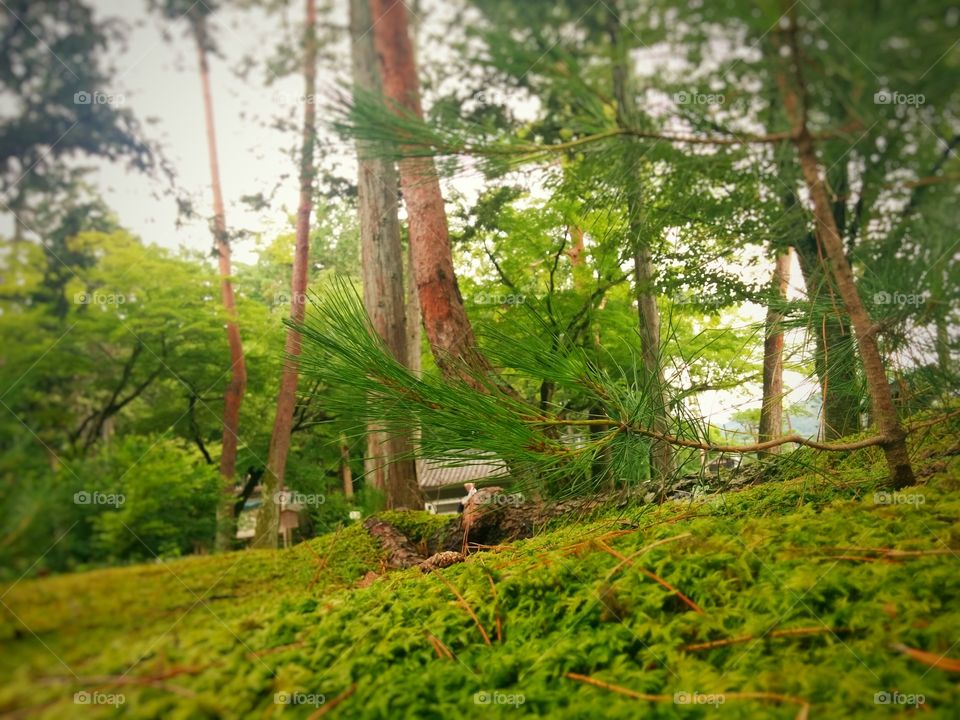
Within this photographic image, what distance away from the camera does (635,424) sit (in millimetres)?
1439

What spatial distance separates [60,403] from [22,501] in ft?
1.03

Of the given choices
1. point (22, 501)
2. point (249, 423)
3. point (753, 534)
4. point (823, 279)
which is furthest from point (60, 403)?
point (823, 279)

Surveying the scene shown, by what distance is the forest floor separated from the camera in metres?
0.89

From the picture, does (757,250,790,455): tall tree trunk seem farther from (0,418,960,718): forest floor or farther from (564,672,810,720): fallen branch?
(564,672,810,720): fallen branch

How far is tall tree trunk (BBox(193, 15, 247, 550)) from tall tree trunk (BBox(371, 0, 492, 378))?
77cm

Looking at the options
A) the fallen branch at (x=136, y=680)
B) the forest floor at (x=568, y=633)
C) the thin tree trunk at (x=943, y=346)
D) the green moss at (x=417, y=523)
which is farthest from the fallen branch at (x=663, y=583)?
the green moss at (x=417, y=523)

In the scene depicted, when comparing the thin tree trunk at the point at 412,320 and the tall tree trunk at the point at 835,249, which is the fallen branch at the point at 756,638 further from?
the thin tree trunk at the point at 412,320

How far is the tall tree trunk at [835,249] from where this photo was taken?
1.40m

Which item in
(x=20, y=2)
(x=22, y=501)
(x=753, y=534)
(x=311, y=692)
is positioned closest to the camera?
(x=311, y=692)

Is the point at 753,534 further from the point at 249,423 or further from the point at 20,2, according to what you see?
the point at 20,2

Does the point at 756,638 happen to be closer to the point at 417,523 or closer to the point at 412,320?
the point at 417,523

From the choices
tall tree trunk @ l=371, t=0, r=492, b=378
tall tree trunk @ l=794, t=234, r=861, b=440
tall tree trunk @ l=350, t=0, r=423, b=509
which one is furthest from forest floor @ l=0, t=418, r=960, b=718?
tall tree trunk @ l=350, t=0, r=423, b=509

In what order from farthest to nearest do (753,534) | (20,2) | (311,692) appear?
(20,2)
(753,534)
(311,692)

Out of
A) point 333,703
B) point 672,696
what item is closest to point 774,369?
point 672,696
